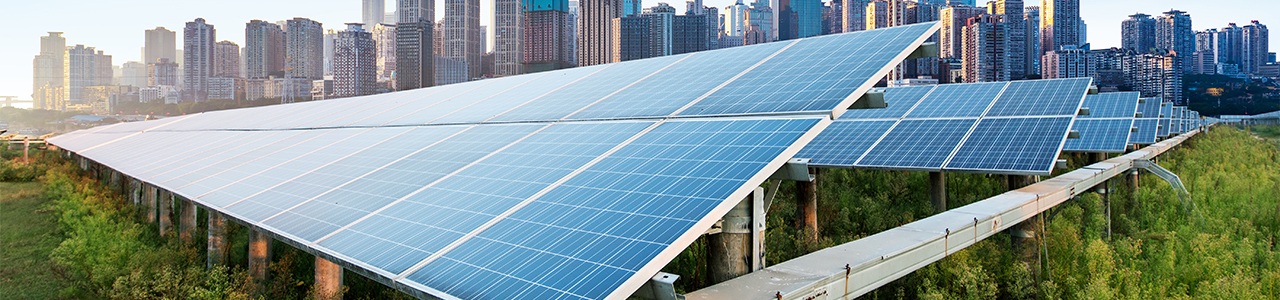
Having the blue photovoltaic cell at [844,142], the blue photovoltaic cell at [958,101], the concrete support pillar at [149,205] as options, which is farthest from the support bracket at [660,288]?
the concrete support pillar at [149,205]

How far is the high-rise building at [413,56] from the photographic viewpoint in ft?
596

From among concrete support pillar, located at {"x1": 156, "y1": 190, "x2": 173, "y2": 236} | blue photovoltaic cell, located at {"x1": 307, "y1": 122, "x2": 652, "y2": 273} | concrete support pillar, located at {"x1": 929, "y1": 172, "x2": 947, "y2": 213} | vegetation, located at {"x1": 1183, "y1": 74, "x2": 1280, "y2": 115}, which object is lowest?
concrete support pillar, located at {"x1": 156, "y1": 190, "x2": 173, "y2": 236}

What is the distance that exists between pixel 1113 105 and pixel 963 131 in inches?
645

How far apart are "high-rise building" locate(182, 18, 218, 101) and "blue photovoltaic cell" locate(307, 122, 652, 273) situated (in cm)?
19571

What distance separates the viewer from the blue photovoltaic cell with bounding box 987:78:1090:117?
19.0 metres

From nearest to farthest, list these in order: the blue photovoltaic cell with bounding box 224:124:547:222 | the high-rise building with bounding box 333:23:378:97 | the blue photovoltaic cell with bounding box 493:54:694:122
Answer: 1. the blue photovoltaic cell with bounding box 224:124:547:222
2. the blue photovoltaic cell with bounding box 493:54:694:122
3. the high-rise building with bounding box 333:23:378:97

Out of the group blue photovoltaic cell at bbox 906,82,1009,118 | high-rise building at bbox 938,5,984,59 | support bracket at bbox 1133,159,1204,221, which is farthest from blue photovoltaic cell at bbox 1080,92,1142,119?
high-rise building at bbox 938,5,984,59

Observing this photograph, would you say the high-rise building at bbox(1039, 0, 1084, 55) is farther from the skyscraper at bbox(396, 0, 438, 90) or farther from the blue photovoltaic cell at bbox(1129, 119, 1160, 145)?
the blue photovoltaic cell at bbox(1129, 119, 1160, 145)

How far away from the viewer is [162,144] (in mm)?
24453

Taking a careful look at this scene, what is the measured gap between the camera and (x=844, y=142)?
61.3 feet

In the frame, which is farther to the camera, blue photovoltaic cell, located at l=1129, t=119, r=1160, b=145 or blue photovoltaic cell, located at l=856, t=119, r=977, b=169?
blue photovoltaic cell, located at l=1129, t=119, r=1160, b=145

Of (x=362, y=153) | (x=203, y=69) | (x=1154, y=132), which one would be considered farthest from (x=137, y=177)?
(x=203, y=69)

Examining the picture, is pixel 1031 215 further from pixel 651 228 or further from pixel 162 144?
pixel 162 144

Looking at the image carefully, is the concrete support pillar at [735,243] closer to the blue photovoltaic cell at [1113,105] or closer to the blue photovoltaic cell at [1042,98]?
the blue photovoltaic cell at [1042,98]
